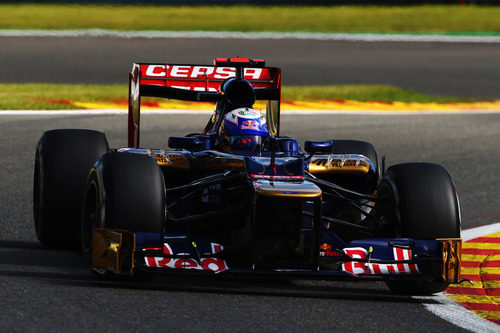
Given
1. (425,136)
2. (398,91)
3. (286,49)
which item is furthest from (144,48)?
(425,136)

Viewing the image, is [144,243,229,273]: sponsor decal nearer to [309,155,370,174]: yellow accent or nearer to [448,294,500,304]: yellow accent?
[448,294,500,304]: yellow accent

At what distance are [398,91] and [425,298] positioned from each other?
1439 cm

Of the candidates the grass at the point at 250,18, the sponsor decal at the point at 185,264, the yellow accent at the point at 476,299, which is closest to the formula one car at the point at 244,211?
the sponsor decal at the point at 185,264

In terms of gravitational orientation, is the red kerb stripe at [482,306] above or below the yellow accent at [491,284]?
above

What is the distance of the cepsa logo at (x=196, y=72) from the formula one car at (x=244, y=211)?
4.26 ft

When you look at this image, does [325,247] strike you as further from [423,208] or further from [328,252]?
[423,208]

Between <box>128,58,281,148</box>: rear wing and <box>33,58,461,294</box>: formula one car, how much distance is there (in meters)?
0.85

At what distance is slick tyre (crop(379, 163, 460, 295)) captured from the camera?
7012 millimetres

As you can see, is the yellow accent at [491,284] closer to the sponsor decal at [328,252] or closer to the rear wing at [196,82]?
the sponsor decal at [328,252]

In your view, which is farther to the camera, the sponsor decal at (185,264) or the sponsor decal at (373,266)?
the sponsor decal at (373,266)

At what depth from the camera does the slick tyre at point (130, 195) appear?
6691mm

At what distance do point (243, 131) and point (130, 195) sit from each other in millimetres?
1922

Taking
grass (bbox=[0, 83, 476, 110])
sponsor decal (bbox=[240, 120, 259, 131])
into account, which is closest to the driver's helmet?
sponsor decal (bbox=[240, 120, 259, 131])

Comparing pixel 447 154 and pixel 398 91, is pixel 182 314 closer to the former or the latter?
pixel 447 154
